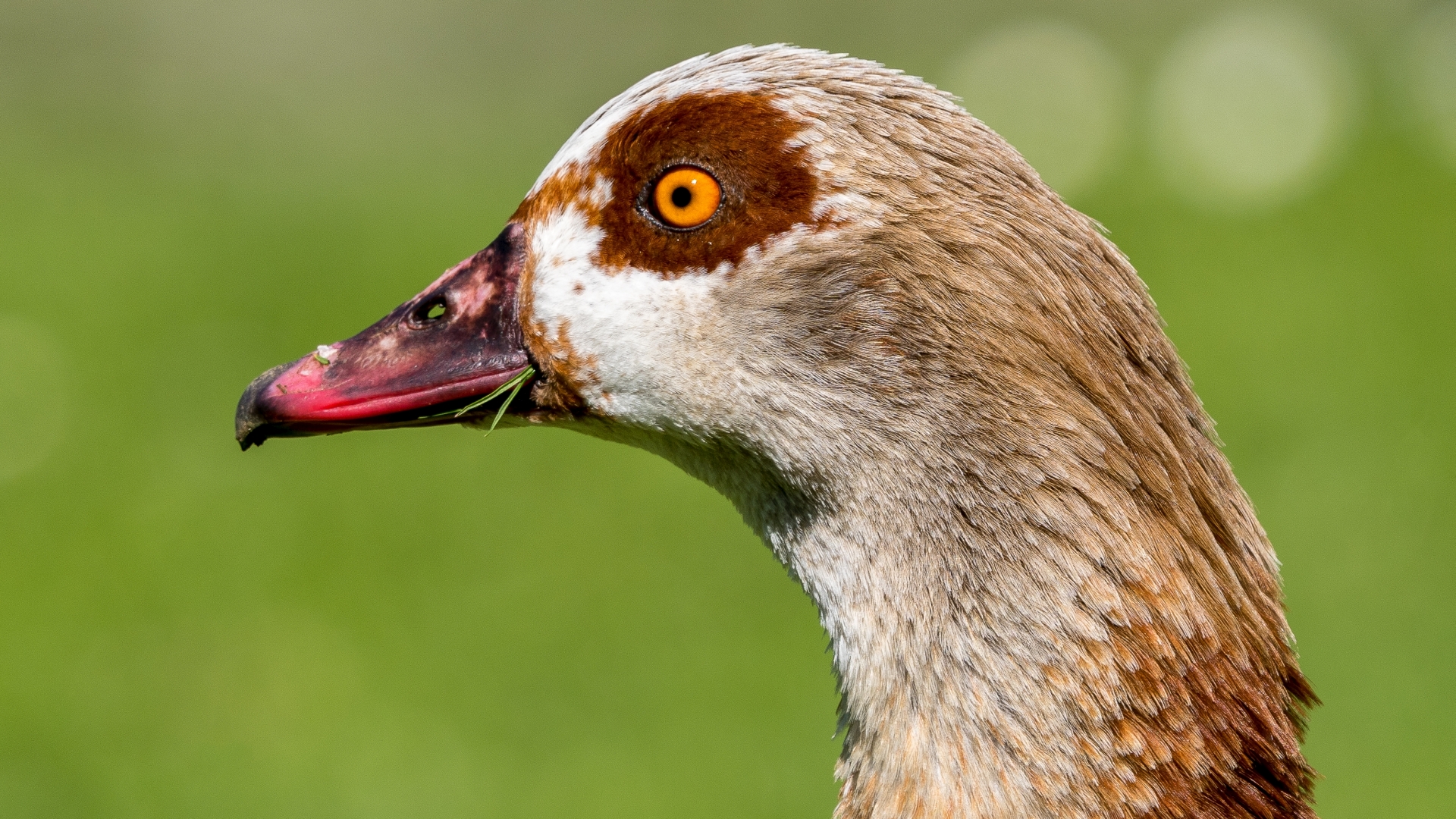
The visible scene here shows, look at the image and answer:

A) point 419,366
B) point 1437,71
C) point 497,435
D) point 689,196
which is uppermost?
point 1437,71

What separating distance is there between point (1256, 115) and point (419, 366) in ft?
35.1

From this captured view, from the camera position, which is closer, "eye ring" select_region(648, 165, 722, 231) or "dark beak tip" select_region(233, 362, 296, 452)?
"eye ring" select_region(648, 165, 722, 231)

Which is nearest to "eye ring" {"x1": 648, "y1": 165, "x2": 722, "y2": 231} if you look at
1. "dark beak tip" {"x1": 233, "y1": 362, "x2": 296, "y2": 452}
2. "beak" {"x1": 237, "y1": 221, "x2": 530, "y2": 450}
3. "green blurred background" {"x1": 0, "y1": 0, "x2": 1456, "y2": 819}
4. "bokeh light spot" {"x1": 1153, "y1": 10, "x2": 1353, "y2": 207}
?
"beak" {"x1": 237, "y1": 221, "x2": 530, "y2": 450}

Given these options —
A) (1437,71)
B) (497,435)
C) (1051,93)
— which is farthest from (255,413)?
(1437,71)

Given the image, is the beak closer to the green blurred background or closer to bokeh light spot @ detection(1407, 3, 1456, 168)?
the green blurred background

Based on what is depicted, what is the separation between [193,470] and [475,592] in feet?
7.43

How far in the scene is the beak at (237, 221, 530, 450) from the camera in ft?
8.69

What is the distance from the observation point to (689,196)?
2488 mm

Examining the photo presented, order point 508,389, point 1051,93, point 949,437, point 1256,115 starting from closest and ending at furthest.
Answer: point 949,437 < point 508,389 < point 1256,115 < point 1051,93

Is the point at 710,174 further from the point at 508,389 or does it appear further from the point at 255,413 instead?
the point at 255,413

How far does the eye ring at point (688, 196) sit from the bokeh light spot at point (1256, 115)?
9.88m

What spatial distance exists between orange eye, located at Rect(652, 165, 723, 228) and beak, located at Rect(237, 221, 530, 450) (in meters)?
0.32

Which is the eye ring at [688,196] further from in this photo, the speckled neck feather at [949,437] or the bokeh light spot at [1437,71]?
the bokeh light spot at [1437,71]

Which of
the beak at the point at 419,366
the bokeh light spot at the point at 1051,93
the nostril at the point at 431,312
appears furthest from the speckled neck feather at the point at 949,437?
the bokeh light spot at the point at 1051,93
